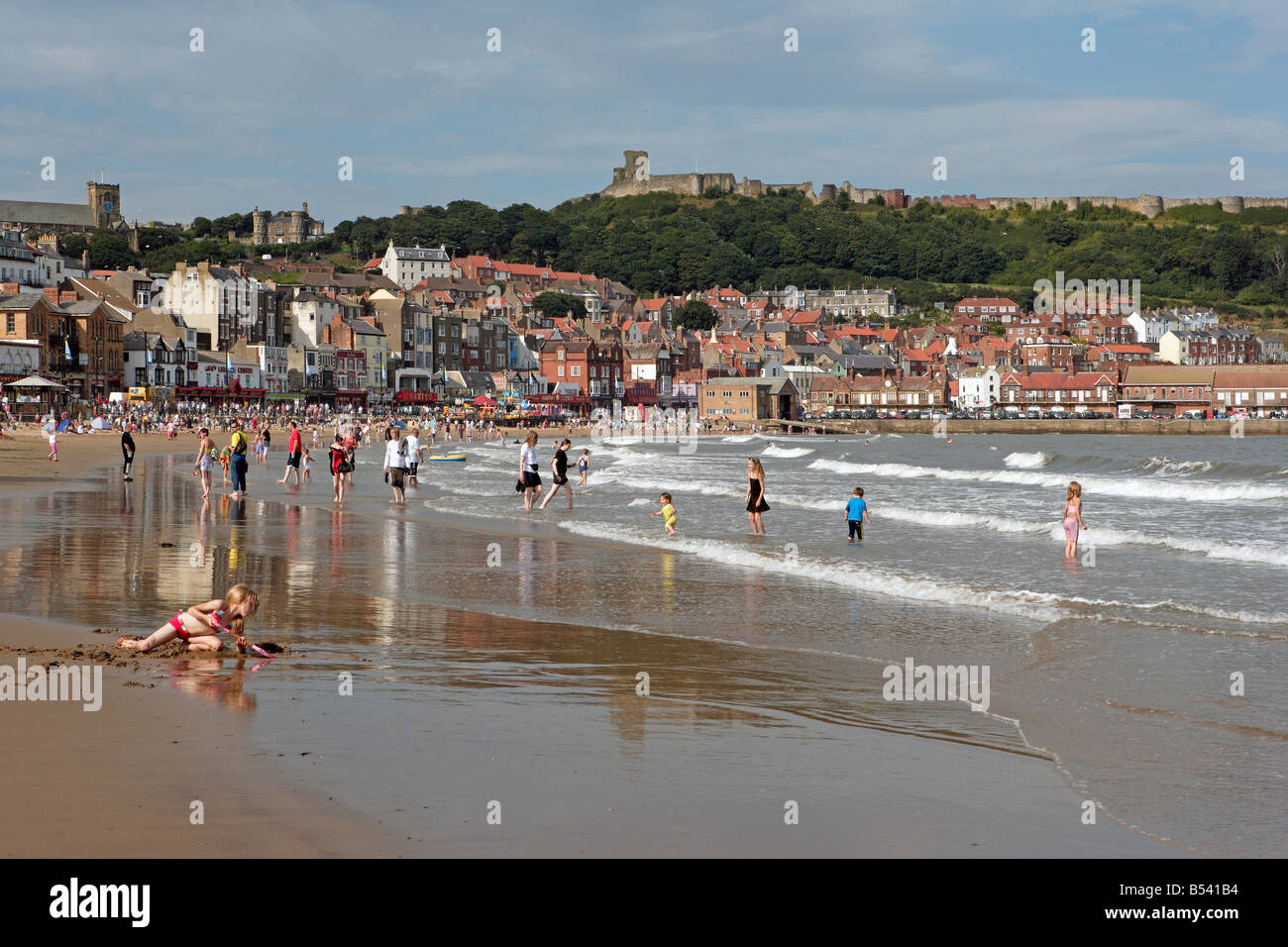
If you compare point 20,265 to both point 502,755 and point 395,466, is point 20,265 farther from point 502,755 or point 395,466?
point 502,755

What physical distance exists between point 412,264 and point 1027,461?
377ft

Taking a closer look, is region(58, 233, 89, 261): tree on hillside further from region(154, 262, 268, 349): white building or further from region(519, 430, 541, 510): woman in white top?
region(519, 430, 541, 510): woman in white top

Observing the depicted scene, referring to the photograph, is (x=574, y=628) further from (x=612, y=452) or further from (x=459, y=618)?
(x=612, y=452)

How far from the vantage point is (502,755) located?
643 cm

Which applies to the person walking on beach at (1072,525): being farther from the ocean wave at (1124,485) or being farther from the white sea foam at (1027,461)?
the white sea foam at (1027,461)

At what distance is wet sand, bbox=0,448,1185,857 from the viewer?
5.16 metres

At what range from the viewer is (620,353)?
13538 centimetres

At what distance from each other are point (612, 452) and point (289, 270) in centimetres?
8725

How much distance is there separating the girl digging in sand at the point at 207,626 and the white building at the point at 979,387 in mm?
143969

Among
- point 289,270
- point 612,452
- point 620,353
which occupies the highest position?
point 289,270

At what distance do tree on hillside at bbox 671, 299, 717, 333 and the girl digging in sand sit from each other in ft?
518

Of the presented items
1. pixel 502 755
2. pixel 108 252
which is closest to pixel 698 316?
pixel 108 252

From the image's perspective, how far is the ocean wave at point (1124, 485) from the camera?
31.8 m
